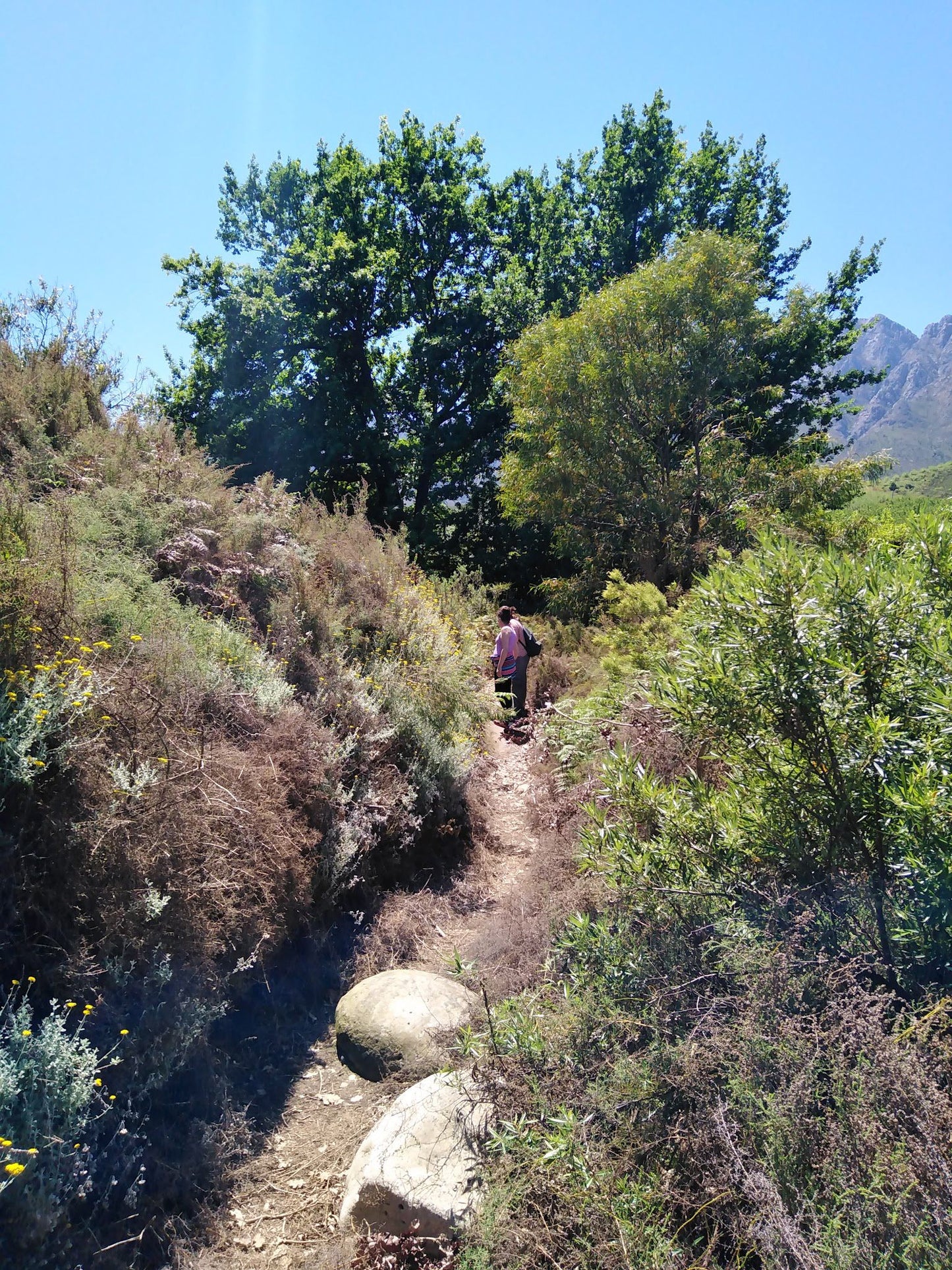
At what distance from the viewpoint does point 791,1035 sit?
2.28 m

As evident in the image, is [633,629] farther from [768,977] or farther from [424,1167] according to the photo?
[424,1167]

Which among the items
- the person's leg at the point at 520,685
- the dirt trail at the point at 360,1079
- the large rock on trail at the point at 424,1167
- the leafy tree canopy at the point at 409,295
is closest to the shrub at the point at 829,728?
the large rock on trail at the point at 424,1167

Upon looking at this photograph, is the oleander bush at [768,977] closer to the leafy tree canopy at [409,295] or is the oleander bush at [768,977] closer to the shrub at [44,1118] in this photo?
the shrub at [44,1118]

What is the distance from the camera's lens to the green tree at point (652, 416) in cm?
1111

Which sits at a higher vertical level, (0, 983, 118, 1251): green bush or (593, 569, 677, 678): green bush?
(593, 569, 677, 678): green bush

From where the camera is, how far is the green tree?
11109 mm

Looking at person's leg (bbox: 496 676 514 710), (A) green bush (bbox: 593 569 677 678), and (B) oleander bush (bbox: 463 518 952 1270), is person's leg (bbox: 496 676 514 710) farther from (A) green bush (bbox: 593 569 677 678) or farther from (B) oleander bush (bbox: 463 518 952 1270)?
(B) oleander bush (bbox: 463 518 952 1270)

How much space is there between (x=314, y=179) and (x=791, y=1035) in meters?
19.3

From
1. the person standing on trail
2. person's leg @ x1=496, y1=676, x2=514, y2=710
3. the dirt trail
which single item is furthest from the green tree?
the dirt trail

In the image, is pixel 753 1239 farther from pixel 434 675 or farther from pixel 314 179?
pixel 314 179

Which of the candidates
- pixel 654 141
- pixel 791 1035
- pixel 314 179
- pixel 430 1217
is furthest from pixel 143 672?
pixel 654 141

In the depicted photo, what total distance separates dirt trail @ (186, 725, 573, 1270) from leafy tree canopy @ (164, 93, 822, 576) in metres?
11.1

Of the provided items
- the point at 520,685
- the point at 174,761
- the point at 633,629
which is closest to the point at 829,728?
the point at 174,761

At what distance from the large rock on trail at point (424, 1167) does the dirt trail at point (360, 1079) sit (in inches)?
7.5
